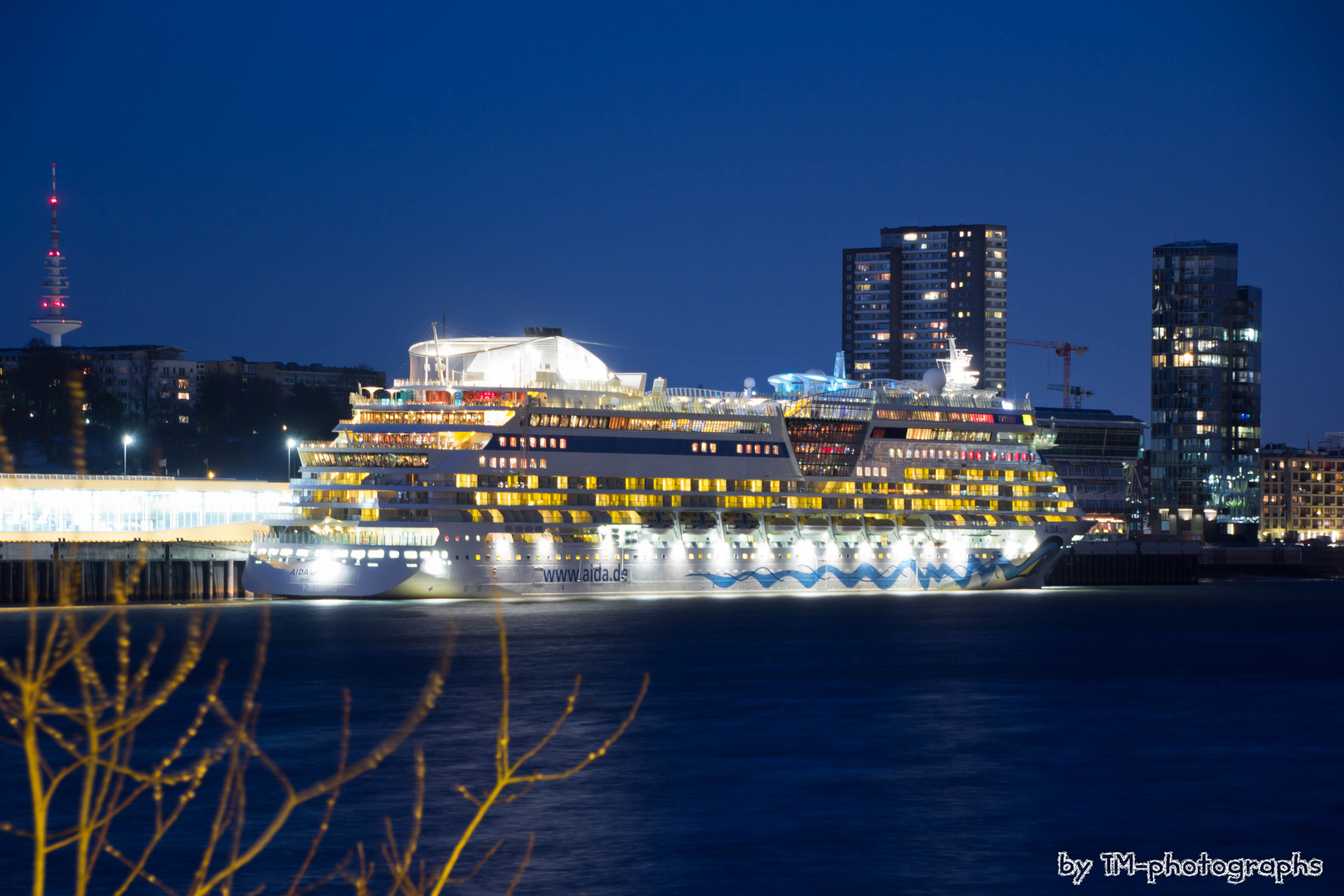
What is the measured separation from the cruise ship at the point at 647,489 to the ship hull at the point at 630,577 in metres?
0.10

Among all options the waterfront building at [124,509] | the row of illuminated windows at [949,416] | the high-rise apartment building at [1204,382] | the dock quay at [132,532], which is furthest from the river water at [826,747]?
the high-rise apartment building at [1204,382]

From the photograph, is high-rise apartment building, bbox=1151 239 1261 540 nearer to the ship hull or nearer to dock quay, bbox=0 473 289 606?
the ship hull

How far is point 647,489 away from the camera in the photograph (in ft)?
227

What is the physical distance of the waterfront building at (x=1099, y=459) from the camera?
138 meters

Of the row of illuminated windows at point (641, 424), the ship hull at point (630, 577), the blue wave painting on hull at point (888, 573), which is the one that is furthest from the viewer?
the blue wave painting on hull at point (888, 573)

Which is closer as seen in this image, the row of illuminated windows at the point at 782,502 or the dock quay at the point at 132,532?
Result: the row of illuminated windows at the point at 782,502

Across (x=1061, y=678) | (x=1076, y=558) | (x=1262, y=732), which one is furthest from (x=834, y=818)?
(x=1076, y=558)

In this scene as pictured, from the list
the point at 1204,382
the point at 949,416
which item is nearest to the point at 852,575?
the point at 949,416

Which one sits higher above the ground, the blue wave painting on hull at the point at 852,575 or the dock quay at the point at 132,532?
the dock quay at the point at 132,532

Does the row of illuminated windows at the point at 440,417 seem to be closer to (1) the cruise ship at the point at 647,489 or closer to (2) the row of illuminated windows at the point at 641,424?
(1) the cruise ship at the point at 647,489

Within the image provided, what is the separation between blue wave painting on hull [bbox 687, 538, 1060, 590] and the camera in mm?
72312

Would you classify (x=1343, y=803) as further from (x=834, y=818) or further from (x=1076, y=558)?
(x=1076, y=558)

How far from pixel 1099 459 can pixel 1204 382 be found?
40.6m
